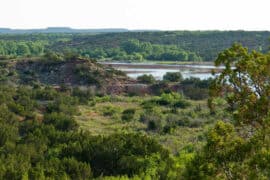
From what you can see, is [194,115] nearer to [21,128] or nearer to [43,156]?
[21,128]

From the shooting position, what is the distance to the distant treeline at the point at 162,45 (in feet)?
329

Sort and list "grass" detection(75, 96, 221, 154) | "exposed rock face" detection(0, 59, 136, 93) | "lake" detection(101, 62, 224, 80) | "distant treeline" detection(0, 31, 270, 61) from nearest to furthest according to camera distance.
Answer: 1. "grass" detection(75, 96, 221, 154)
2. "exposed rock face" detection(0, 59, 136, 93)
3. "lake" detection(101, 62, 224, 80)
4. "distant treeline" detection(0, 31, 270, 61)

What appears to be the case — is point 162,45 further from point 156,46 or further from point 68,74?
point 68,74

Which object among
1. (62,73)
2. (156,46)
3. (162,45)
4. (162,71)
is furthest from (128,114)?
(162,45)

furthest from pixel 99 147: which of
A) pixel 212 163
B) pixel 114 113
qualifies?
pixel 114 113

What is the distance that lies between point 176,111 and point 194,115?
80.0 inches

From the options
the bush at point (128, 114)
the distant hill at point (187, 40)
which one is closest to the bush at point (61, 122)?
the bush at point (128, 114)

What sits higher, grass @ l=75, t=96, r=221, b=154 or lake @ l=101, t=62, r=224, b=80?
grass @ l=75, t=96, r=221, b=154

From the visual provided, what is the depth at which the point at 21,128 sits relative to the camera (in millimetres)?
23359

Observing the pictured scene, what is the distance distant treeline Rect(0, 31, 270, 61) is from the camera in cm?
10038

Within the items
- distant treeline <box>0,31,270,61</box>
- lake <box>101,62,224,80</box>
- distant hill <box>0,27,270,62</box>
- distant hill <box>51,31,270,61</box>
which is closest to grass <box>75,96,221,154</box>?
lake <box>101,62,224,80</box>

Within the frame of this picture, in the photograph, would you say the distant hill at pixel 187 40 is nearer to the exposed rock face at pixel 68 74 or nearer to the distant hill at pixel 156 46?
the distant hill at pixel 156 46

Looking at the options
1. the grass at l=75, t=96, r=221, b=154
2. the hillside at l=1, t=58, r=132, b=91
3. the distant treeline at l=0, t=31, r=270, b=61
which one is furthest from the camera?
the distant treeline at l=0, t=31, r=270, b=61

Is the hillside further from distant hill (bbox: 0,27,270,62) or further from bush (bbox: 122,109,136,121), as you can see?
distant hill (bbox: 0,27,270,62)
